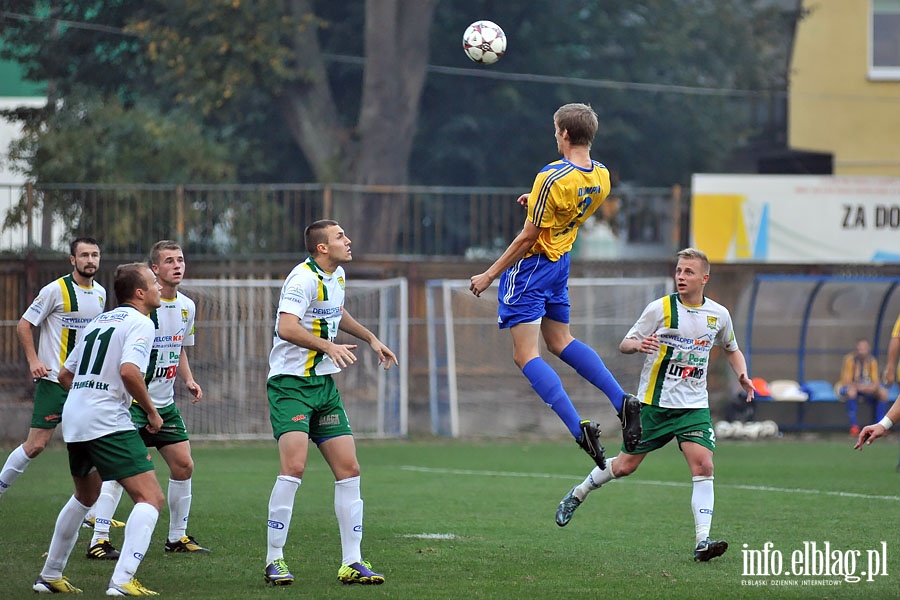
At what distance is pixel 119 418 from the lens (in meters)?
7.16

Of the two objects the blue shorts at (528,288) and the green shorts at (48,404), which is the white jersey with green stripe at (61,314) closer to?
the green shorts at (48,404)

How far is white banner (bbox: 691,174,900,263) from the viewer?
2061 cm

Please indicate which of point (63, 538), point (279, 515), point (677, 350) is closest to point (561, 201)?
point (677, 350)

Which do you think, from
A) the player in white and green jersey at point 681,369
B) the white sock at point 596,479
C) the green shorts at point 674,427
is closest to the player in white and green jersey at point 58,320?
the white sock at point 596,479

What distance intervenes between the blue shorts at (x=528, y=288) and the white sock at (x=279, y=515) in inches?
70.1

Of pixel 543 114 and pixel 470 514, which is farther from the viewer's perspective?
pixel 543 114

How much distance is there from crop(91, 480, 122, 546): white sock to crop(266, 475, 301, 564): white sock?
1.75 metres

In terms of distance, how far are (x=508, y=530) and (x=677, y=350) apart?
86.5 inches

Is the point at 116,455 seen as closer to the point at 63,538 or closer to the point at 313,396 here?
the point at 63,538

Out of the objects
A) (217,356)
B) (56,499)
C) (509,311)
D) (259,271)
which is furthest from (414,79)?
(509,311)

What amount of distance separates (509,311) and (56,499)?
19.2ft

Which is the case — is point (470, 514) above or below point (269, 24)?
below

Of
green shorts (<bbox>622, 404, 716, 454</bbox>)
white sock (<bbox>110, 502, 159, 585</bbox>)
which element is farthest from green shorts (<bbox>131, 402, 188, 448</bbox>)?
green shorts (<bbox>622, 404, 716, 454</bbox>)

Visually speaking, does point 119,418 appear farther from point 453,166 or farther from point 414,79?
point 453,166
